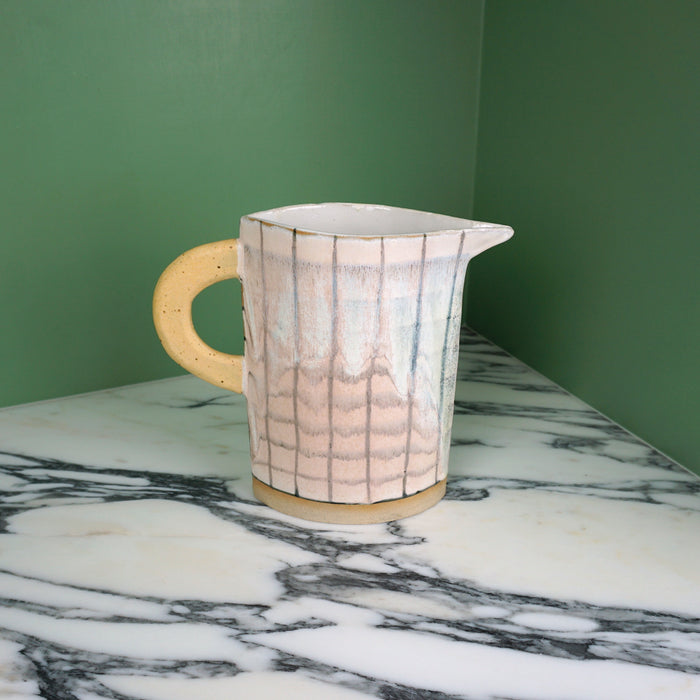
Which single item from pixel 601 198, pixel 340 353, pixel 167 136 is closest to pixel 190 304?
pixel 340 353

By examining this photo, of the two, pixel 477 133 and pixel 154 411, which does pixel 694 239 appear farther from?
pixel 154 411

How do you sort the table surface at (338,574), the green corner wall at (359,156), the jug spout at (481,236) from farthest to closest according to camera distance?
the green corner wall at (359,156) < the jug spout at (481,236) < the table surface at (338,574)

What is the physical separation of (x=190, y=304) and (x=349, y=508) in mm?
165

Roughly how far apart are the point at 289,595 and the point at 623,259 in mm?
373

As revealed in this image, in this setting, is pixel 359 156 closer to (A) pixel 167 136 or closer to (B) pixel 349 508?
(A) pixel 167 136

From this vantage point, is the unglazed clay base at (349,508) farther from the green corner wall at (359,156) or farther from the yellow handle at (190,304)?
the green corner wall at (359,156)

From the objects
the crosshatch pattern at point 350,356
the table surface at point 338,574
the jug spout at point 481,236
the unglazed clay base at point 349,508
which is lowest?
the table surface at point 338,574

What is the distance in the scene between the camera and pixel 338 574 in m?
0.49

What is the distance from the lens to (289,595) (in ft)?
1.53

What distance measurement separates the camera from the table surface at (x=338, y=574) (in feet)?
1.33

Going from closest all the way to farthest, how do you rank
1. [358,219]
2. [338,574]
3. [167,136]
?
[338,574] → [358,219] → [167,136]

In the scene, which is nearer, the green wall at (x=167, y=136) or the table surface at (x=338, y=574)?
the table surface at (x=338, y=574)

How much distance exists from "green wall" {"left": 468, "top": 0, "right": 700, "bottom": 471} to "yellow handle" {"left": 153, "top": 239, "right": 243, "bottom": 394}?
31 cm

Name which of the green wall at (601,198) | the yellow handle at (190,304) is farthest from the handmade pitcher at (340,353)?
the green wall at (601,198)
